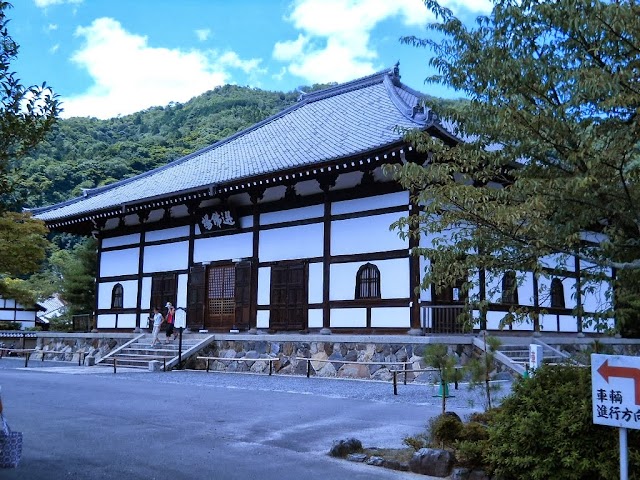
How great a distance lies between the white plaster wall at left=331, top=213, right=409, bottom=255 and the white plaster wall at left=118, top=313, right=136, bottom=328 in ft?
31.5

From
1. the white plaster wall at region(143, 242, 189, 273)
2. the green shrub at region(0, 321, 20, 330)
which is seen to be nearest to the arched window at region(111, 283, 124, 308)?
the white plaster wall at region(143, 242, 189, 273)

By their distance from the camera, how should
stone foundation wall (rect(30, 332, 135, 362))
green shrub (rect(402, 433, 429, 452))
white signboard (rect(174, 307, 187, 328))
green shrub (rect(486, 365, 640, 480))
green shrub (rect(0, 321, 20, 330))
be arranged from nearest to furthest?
1. green shrub (rect(486, 365, 640, 480))
2. green shrub (rect(402, 433, 429, 452))
3. white signboard (rect(174, 307, 187, 328))
4. stone foundation wall (rect(30, 332, 135, 362))
5. green shrub (rect(0, 321, 20, 330))

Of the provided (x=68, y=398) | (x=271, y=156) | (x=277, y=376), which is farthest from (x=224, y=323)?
(x=68, y=398)

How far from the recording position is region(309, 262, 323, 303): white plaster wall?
1703 centimetres

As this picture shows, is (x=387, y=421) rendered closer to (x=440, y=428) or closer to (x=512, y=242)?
(x=440, y=428)

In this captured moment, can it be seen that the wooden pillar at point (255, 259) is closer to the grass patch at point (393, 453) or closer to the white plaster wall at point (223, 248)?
the white plaster wall at point (223, 248)

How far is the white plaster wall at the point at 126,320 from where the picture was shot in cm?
2242

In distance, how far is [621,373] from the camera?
4500 millimetres

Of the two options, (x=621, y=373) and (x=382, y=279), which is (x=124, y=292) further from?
(x=621, y=373)

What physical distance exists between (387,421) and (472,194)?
448 cm

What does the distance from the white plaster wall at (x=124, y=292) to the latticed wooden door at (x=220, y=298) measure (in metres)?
4.04

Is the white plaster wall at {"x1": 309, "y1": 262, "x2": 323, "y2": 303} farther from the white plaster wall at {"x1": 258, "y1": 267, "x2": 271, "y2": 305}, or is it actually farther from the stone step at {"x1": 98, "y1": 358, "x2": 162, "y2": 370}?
the stone step at {"x1": 98, "y1": 358, "x2": 162, "y2": 370}

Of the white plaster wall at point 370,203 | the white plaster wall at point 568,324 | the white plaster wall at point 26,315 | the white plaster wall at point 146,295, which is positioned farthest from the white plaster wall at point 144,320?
the white plaster wall at point 26,315

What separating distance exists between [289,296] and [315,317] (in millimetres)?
1132
